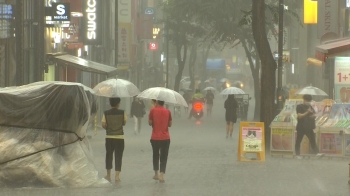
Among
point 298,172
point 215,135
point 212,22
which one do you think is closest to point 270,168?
point 298,172

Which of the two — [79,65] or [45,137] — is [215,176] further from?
[79,65]

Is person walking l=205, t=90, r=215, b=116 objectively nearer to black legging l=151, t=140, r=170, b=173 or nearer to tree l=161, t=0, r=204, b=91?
tree l=161, t=0, r=204, b=91

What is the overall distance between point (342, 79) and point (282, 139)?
8.23 meters

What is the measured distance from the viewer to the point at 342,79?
3142 cm

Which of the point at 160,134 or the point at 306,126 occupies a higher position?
the point at 160,134

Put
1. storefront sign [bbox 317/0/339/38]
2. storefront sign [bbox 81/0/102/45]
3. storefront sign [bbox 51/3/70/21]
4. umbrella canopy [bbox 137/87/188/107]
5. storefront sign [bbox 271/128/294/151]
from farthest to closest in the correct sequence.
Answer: storefront sign [bbox 81/0/102/45]
storefront sign [bbox 317/0/339/38]
storefront sign [bbox 51/3/70/21]
storefront sign [bbox 271/128/294/151]
umbrella canopy [bbox 137/87/188/107]

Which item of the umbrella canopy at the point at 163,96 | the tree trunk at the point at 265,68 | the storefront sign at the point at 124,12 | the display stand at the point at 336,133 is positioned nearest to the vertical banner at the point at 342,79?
the tree trunk at the point at 265,68

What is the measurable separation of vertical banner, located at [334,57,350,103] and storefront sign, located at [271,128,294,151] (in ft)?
25.3

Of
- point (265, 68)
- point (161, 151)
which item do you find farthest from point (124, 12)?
point (161, 151)

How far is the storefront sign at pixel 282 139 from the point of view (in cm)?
2381

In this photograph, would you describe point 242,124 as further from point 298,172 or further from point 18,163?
point 18,163

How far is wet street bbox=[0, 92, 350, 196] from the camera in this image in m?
15.7

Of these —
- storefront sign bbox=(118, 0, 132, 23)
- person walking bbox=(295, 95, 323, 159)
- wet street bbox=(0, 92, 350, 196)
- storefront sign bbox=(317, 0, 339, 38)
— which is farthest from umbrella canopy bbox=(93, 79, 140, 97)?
storefront sign bbox=(118, 0, 132, 23)

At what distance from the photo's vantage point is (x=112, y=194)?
601 inches
